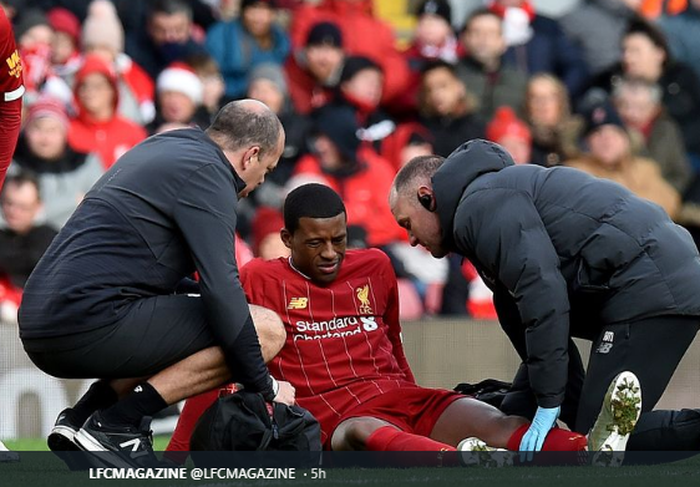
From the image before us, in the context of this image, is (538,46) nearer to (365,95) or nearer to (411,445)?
(365,95)

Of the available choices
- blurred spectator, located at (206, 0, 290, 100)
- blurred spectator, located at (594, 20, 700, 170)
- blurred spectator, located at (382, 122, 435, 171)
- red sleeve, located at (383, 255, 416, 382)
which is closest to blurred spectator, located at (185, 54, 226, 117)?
blurred spectator, located at (206, 0, 290, 100)

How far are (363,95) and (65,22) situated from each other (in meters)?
2.22

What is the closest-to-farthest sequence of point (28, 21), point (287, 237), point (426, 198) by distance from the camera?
1. point (426, 198)
2. point (287, 237)
3. point (28, 21)

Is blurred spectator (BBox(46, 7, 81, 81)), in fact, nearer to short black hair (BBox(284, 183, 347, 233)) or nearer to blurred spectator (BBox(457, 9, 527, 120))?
blurred spectator (BBox(457, 9, 527, 120))

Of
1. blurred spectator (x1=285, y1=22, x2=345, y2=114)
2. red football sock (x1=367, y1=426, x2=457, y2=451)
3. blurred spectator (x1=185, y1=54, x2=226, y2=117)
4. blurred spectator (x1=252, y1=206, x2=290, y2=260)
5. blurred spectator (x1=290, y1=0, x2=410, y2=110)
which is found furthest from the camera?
blurred spectator (x1=290, y1=0, x2=410, y2=110)

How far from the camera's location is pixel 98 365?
6.20 meters

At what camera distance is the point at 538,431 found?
621cm

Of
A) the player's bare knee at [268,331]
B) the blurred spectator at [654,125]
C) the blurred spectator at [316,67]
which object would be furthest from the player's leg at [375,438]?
the blurred spectator at [654,125]

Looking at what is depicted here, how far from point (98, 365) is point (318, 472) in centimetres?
104

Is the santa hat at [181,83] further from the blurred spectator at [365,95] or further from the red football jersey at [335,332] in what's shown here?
the red football jersey at [335,332]

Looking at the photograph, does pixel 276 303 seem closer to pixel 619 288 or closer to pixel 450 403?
pixel 450 403

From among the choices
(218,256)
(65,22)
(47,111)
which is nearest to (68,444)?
(218,256)

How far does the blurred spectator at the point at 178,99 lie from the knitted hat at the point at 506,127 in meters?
2.24

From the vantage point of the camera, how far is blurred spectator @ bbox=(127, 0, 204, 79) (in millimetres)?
10906
